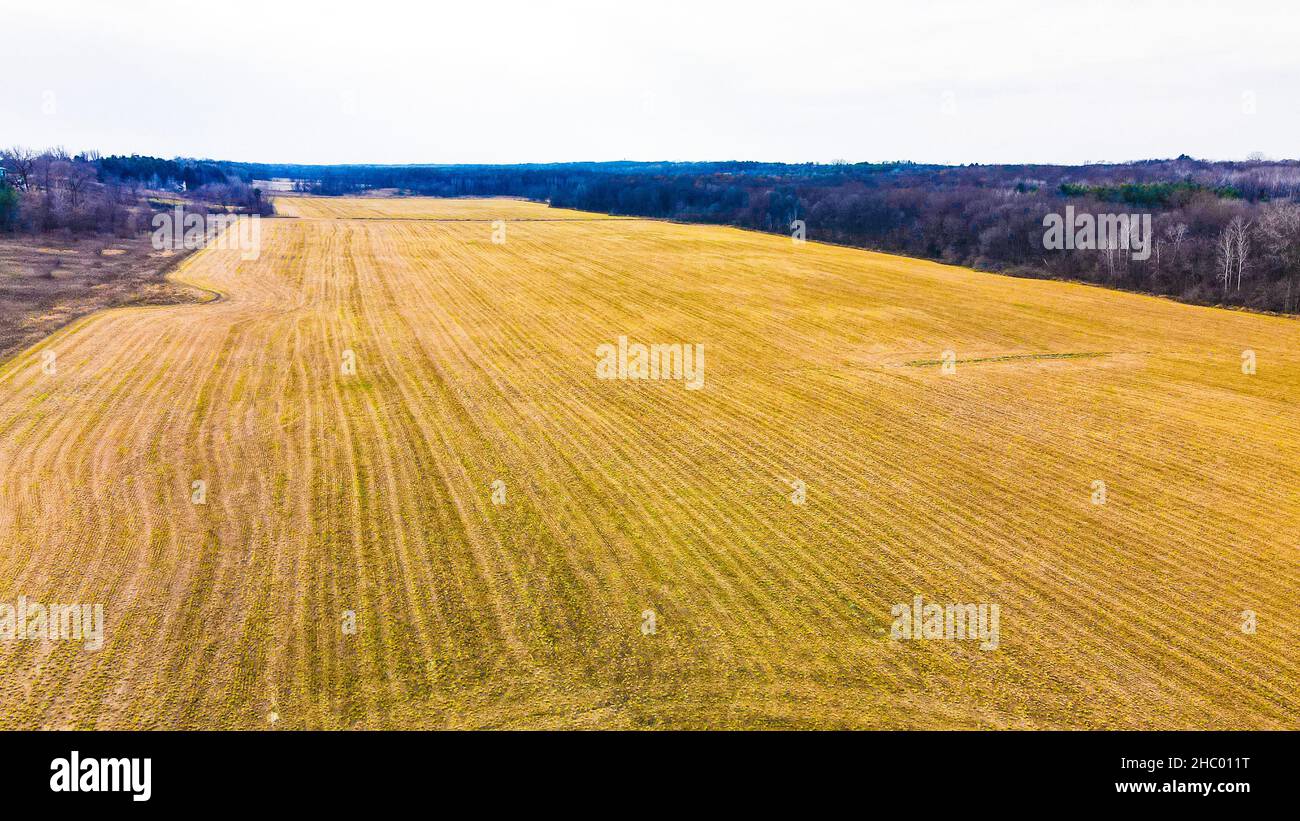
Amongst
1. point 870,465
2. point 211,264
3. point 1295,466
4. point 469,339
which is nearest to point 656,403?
point 870,465

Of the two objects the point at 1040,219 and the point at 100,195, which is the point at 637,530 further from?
the point at 100,195

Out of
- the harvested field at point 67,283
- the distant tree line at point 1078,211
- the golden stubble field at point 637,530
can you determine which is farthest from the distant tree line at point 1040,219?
the golden stubble field at point 637,530

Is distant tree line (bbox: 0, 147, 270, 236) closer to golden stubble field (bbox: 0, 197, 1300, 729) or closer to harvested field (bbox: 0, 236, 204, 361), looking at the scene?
harvested field (bbox: 0, 236, 204, 361)

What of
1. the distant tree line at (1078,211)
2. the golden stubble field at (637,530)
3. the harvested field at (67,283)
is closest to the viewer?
the golden stubble field at (637,530)

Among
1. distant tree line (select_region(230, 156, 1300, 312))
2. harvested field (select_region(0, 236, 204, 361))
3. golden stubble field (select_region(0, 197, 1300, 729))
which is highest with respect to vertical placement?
distant tree line (select_region(230, 156, 1300, 312))

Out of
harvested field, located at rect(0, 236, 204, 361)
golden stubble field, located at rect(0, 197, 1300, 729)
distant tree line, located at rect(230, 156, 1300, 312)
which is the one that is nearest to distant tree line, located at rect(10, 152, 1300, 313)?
distant tree line, located at rect(230, 156, 1300, 312)

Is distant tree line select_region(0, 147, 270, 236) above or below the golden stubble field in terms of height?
above

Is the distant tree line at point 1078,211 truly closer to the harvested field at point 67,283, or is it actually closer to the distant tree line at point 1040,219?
the distant tree line at point 1040,219

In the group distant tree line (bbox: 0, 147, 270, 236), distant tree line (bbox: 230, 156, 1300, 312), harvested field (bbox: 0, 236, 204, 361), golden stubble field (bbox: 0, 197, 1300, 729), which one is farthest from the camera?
distant tree line (bbox: 0, 147, 270, 236)
